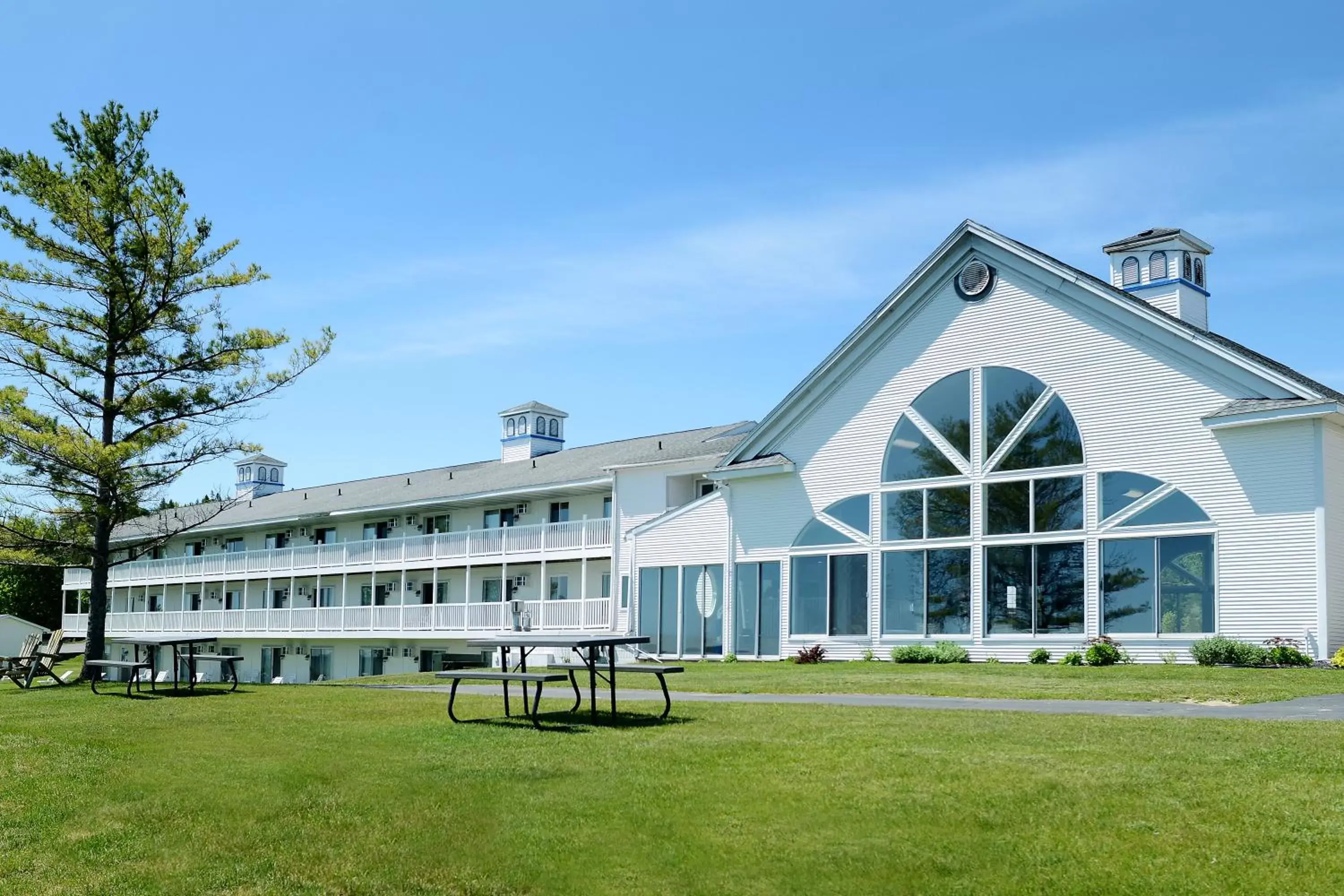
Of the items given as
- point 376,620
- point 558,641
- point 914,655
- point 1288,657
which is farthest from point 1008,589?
point 376,620

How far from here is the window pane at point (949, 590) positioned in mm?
26328

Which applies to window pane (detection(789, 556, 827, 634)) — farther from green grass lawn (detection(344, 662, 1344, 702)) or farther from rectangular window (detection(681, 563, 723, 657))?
green grass lawn (detection(344, 662, 1344, 702))

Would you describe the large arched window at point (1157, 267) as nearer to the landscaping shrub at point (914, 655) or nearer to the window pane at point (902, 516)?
the window pane at point (902, 516)

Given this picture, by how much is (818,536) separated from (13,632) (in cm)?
4625

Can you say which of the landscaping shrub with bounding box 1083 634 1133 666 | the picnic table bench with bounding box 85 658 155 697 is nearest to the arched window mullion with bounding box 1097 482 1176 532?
the landscaping shrub with bounding box 1083 634 1133 666

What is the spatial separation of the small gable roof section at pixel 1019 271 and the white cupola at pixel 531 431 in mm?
18985

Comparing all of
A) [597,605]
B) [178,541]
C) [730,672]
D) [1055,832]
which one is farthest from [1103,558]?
[178,541]

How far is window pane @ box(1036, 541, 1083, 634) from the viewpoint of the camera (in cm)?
2462

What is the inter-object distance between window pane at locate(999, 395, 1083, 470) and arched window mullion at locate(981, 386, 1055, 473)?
0.05m

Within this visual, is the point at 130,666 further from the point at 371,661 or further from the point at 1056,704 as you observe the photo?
the point at 371,661

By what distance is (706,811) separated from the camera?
817cm

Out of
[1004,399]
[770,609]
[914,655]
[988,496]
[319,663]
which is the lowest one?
[319,663]

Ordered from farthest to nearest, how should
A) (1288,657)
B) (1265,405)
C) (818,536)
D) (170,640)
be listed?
1. (818,536)
2. (1265,405)
3. (1288,657)
4. (170,640)

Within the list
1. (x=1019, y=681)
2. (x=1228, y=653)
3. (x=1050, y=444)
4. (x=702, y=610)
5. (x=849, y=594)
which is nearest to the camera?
(x=1019, y=681)
